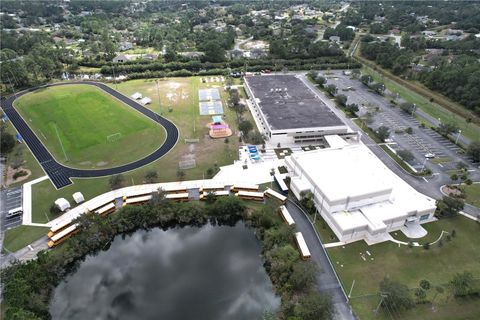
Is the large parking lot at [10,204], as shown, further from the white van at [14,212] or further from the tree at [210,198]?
the tree at [210,198]

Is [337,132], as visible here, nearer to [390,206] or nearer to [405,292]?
[390,206]

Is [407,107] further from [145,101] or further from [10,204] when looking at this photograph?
[10,204]

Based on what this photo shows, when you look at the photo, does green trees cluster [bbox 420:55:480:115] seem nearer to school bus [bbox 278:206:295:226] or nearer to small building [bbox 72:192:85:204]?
school bus [bbox 278:206:295:226]

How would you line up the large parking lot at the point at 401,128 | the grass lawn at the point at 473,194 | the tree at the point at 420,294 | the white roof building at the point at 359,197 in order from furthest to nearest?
1. the large parking lot at the point at 401,128
2. the grass lawn at the point at 473,194
3. the white roof building at the point at 359,197
4. the tree at the point at 420,294

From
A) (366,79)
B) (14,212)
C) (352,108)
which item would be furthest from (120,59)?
(366,79)

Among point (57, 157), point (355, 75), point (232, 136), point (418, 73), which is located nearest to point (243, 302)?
point (232, 136)

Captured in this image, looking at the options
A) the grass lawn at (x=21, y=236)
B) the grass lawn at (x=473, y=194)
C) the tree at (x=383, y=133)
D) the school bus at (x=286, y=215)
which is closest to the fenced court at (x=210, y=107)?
the tree at (x=383, y=133)
